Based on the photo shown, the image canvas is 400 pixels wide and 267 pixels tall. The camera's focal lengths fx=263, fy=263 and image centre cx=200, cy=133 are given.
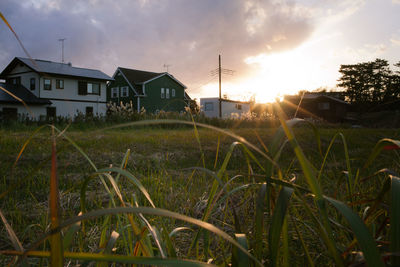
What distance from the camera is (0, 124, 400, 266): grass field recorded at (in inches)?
29.3

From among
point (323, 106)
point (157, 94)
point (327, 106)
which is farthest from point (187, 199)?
point (323, 106)

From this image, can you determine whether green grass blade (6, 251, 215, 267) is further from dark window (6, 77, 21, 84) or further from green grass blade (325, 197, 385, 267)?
dark window (6, 77, 21, 84)

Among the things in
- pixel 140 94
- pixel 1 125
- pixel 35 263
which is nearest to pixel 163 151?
pixel 35 263

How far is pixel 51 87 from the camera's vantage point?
24594 mm

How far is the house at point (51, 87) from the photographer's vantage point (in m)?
23.2

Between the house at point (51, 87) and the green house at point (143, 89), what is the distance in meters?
3.70

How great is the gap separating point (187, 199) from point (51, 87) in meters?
27.0

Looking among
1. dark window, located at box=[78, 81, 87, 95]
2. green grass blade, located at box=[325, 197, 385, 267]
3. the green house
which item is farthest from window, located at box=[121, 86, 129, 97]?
green grass blade, located at box=[325, 197, 385, 267]

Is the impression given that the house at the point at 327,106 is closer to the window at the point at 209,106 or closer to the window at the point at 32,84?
the window at the point at 209,106

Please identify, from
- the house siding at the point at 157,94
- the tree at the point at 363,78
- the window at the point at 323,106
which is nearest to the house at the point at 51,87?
the house siding at the point at 157,94

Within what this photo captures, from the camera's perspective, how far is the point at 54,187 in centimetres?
35

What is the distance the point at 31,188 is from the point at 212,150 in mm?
3115

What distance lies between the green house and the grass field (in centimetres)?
2713

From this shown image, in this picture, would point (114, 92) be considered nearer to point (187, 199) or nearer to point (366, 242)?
point (187, 199)
